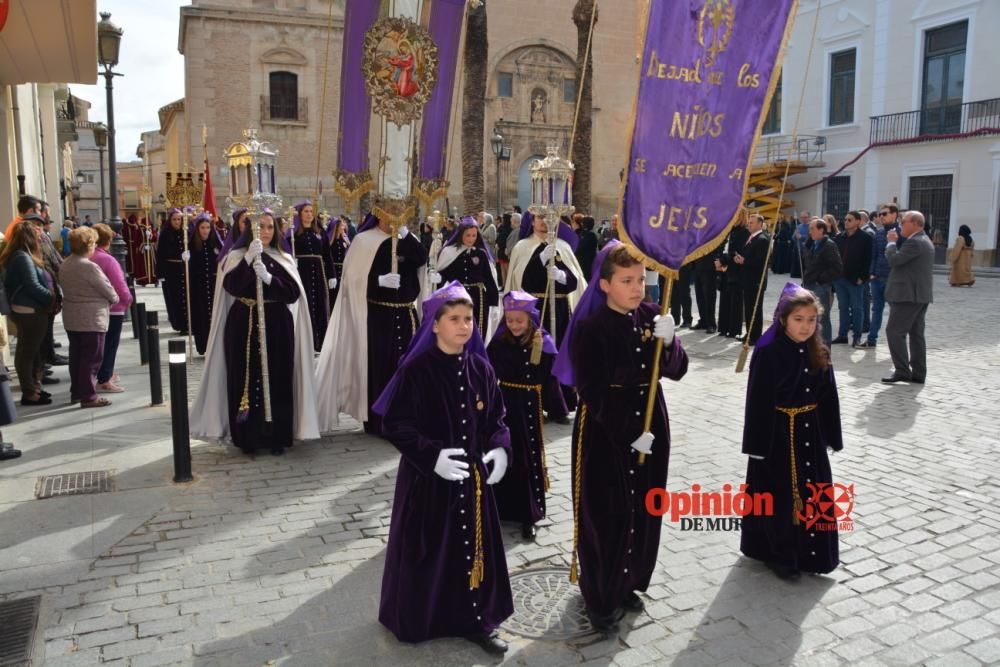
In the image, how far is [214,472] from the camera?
656 cm

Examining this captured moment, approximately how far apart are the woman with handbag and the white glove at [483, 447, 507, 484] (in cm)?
622

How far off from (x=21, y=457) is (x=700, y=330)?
10.9 meters

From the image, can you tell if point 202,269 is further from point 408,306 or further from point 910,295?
point 910,295

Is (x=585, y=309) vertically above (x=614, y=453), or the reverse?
(x=585, y=309)

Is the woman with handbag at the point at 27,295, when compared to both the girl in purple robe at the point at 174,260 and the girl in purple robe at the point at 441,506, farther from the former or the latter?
the girl in purple robe at the point at 441,506

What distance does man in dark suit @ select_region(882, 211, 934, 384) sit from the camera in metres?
9.55

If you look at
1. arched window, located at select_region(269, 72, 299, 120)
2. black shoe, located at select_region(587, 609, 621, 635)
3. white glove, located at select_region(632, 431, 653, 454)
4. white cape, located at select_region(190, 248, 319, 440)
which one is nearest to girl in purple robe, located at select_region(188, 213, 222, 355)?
white cape, located at select_region(190, 248, 319, 440)

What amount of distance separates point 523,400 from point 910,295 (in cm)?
641

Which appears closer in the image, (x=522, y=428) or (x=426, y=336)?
(x=426, y=336)

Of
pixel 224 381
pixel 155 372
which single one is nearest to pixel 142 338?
pixel 155 372

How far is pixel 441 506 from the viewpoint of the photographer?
3.85m

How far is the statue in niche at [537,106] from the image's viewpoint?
35.2 meters

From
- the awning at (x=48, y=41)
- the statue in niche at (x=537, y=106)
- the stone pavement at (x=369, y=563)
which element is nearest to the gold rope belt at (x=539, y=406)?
the stone pavement at (x=369, y=563)

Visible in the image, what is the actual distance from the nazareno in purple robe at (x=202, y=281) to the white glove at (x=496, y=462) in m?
9.44
